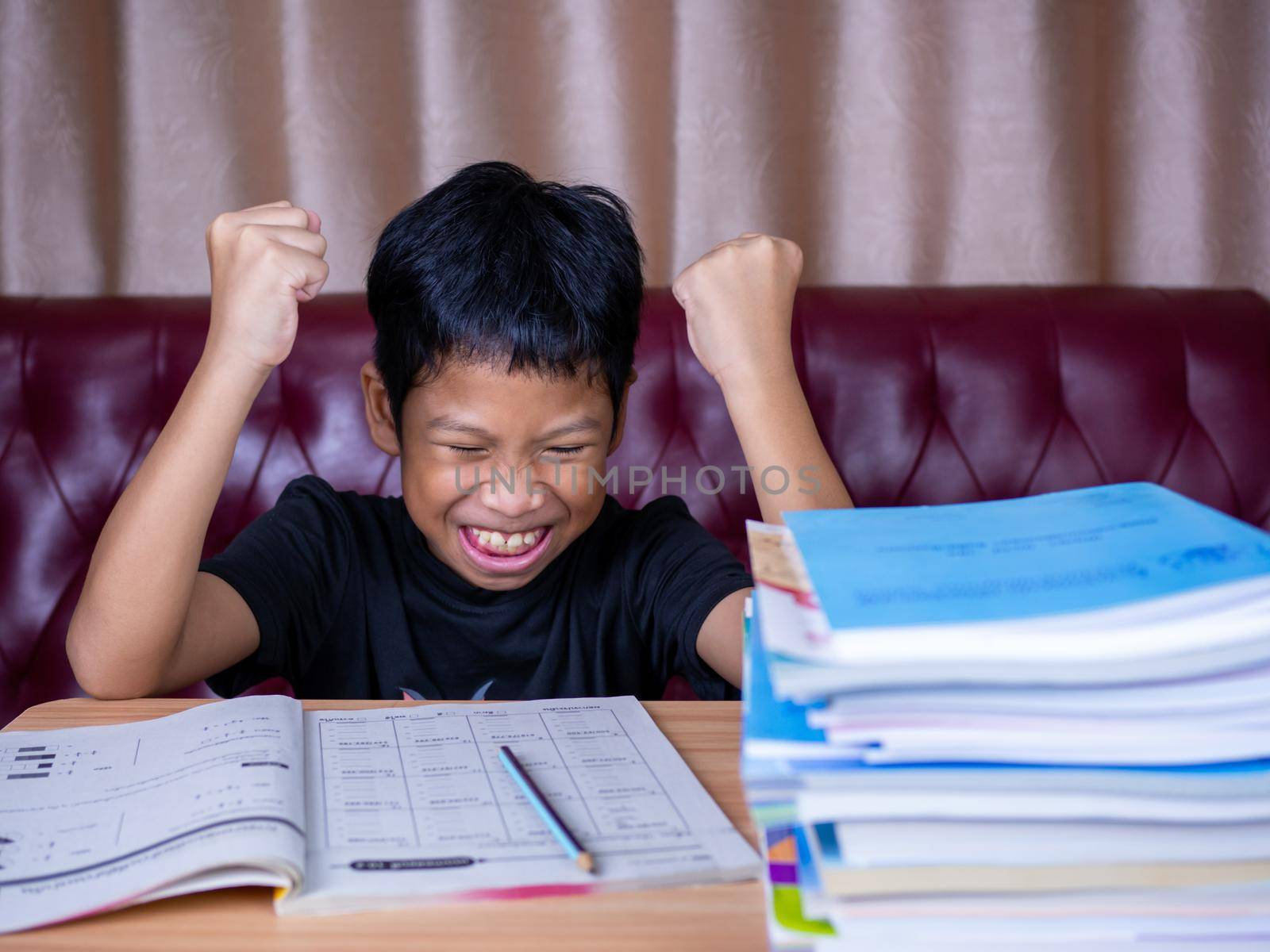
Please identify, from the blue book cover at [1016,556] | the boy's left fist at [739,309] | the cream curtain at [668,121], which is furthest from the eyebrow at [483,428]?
the cream curtain at [668,121]

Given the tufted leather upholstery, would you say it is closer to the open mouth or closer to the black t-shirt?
the black t-shirt

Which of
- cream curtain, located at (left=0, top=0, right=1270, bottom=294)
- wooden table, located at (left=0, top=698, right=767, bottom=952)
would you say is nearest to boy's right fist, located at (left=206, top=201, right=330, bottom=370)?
wooden table, located at (left=0, top=698, right=767, bottom=952)

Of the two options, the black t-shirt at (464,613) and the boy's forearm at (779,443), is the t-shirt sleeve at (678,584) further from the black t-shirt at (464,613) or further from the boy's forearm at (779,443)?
the boy's forearm at (779,443)

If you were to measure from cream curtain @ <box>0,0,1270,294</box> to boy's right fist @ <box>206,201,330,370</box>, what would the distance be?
974 mm

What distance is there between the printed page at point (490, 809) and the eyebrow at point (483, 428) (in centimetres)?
31

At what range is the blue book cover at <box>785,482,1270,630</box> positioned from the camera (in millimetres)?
436

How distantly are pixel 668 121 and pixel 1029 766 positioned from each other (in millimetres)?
1605

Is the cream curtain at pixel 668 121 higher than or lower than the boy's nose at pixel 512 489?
higher

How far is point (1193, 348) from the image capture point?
1608 millimetres

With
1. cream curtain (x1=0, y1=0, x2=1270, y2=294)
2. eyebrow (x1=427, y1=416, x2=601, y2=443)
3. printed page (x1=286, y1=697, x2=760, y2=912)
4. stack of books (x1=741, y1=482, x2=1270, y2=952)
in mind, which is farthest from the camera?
cream curtain (x1=0, y1=0, x2=1270, y2=294)

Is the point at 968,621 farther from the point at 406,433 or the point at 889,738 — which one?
the point at 406,433

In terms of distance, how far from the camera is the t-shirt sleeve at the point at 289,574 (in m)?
1.05

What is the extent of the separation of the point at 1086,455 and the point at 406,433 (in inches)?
39.3

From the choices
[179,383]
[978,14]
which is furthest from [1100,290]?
[179,383]
